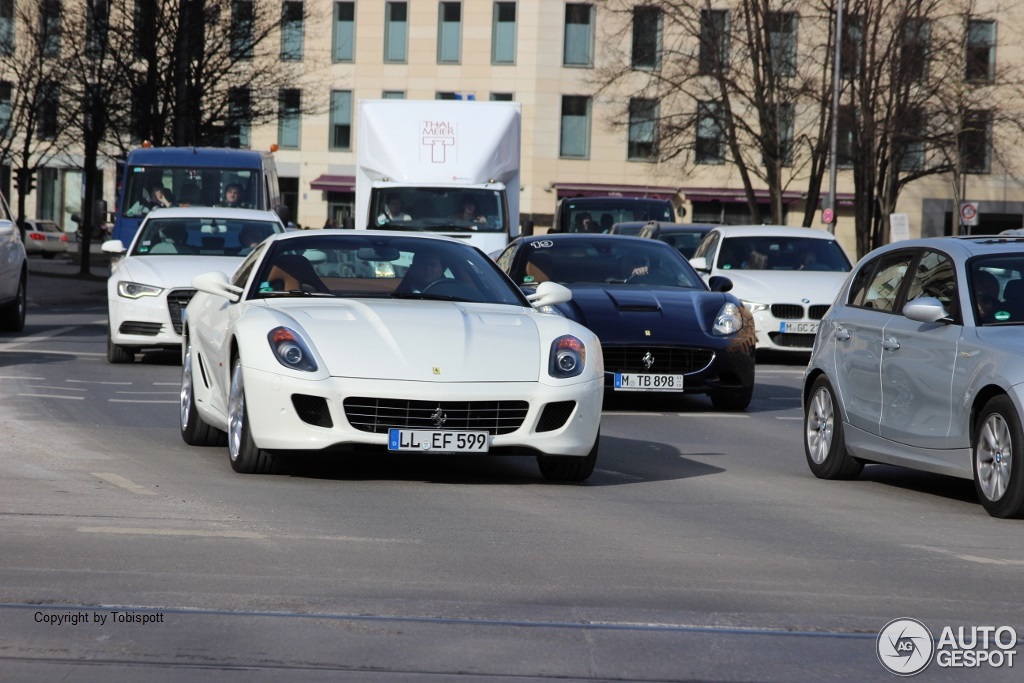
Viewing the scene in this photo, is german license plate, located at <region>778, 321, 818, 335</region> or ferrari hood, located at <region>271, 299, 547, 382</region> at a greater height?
ferrari hood, located at <region>271, 299, 547, 382</region>

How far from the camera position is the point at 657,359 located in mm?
14773

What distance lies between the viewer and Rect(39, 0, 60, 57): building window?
152 ft

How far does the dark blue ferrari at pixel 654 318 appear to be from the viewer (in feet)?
48.2

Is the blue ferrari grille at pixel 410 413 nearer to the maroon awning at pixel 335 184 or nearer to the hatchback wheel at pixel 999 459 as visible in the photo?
the hatchback wheel at pixel 999 459

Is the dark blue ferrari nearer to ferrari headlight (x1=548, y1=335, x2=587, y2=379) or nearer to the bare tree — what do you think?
ferrari headlight (x1=548, y1=335, x2=587, y2=379)

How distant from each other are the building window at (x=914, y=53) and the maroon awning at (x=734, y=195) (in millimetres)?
22184

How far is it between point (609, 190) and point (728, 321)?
58958 mm

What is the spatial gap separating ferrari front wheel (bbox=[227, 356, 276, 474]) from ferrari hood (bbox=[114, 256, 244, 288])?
29.2 feet

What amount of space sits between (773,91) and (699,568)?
46.6 meters

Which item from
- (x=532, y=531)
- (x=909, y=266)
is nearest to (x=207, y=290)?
(x=532, y=531)

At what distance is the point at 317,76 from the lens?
74.0 meters

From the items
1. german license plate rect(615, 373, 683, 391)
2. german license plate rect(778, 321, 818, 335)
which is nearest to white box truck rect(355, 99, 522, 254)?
german license plate rect(778, 321, 818, 335)

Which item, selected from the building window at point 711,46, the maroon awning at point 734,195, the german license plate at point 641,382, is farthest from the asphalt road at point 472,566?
the maroon awning at point 734,195

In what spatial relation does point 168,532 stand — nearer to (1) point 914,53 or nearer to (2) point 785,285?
(2) point 785,285
